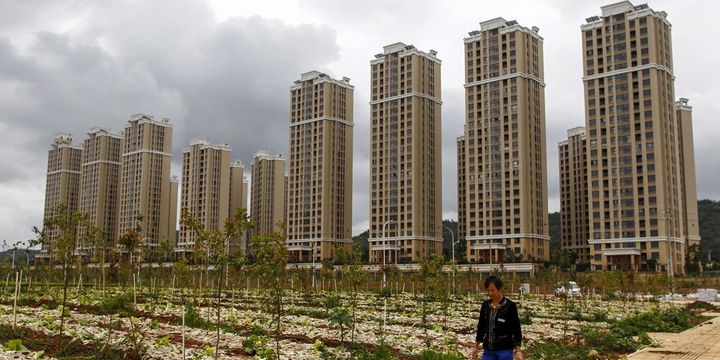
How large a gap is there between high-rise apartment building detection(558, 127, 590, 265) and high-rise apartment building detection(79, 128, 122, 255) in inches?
4242

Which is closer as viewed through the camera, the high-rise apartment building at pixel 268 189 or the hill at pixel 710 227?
the hill at pixel 710 227

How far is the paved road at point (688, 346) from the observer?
15.8 m

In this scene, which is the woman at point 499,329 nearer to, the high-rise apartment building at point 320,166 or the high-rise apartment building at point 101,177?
the high-rise apartment building at point 320,166

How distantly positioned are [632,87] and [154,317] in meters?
95.7

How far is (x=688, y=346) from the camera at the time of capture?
59.4ft

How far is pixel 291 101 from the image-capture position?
14212cm

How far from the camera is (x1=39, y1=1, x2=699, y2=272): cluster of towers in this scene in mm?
100125

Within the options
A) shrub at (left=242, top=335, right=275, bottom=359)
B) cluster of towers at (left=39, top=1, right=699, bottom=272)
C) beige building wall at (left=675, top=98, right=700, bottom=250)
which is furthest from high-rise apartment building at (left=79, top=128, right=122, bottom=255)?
shrub at (left=242, top=335, right=275, bottom=359)

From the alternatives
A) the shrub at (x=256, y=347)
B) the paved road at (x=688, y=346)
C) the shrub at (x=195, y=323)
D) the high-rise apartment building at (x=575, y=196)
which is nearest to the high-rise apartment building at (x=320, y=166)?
the high-rise apartment building at (x=575, y=196)

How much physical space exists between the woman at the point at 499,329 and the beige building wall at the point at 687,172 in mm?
112377

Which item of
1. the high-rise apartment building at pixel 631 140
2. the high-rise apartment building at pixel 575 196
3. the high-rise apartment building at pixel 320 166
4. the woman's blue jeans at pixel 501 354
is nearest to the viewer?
the woman's blue jeans at pixel 501 354

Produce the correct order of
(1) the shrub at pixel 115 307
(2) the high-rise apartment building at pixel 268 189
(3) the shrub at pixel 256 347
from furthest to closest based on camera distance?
1. (2) the high-rise apartment building at pixel 268 189
2. (1) the shrub at pixel 115 307
3. (3) the shrub at pixel 256 347

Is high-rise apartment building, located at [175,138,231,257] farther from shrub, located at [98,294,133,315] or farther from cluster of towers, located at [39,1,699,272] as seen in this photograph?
shrub, located at [98,294,133,315]

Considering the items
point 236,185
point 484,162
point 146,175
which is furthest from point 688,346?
point 236,185
